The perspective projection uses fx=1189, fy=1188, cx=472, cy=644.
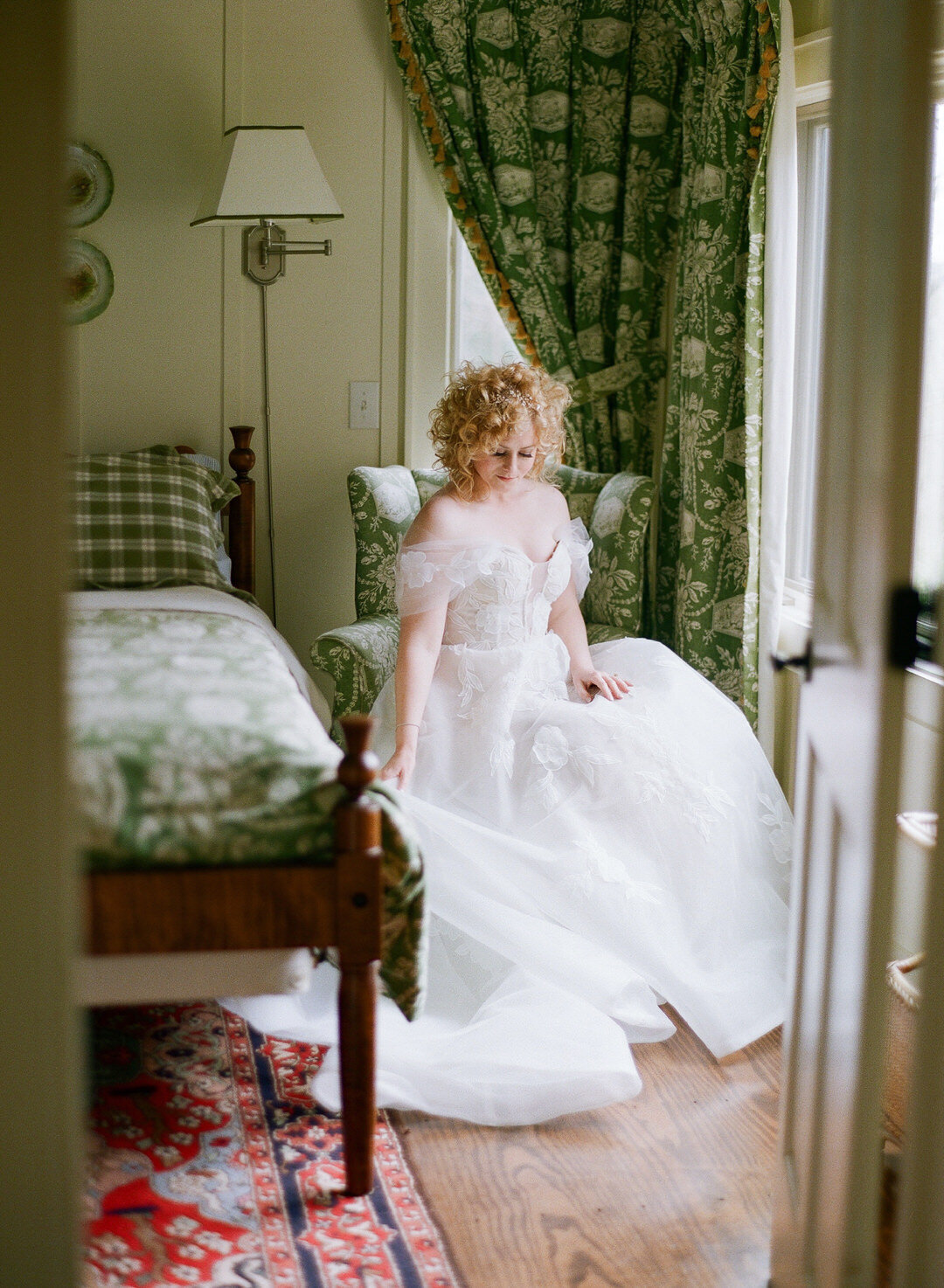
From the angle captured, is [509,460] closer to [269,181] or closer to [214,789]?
[269,181]

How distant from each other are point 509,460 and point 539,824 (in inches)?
34.8

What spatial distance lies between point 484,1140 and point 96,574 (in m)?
1.75

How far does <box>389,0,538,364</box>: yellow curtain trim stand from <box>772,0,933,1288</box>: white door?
2.22 m

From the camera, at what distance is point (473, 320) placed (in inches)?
150

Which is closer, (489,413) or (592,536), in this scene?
(489,413)

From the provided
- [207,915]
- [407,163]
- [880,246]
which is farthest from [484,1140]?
[407,163]

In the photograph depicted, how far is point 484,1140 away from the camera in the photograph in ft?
6.56

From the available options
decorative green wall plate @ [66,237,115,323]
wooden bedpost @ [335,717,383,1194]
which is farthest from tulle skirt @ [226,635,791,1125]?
decorative green wall plate @ [66,237,115,323]

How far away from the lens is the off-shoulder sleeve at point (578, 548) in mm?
2938

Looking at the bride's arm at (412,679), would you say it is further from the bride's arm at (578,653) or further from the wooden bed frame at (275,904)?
the wooden bed frame at (275,904)

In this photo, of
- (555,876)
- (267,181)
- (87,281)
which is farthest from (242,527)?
(555,876)

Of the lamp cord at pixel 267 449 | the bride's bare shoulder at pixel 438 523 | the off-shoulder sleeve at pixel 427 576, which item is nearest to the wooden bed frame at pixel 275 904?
the off-shoulder sleeve at pixel 427 576

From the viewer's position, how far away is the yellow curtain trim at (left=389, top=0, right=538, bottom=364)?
3.49 meters

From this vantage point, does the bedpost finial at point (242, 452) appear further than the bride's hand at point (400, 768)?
Yes
